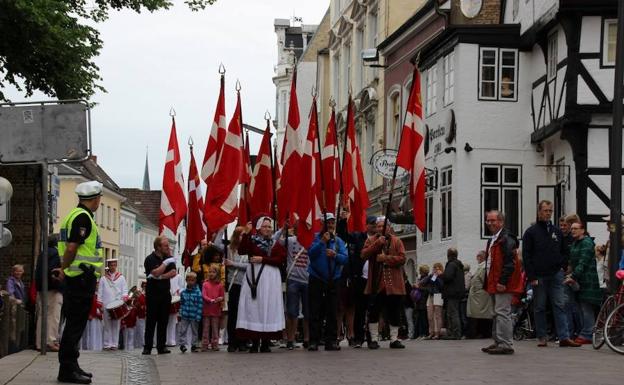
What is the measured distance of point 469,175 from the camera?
3753 centimetres

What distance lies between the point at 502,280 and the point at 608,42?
16531mm

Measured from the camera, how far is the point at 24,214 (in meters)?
23.2

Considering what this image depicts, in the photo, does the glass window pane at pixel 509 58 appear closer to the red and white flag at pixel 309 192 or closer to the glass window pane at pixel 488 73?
the glass window pane at pixel 488 73

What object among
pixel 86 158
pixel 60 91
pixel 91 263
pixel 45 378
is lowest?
pixel 45 378

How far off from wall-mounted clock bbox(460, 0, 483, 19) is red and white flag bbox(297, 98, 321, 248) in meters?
20.2

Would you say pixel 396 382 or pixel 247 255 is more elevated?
pixel 247 255

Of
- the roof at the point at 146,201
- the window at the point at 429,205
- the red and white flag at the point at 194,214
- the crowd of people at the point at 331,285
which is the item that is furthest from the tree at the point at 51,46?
the roof at the point at 146,201

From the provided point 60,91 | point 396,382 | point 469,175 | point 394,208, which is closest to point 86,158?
point 396,382

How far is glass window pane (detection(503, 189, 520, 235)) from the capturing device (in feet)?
122

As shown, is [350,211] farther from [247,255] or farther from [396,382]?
[396,382]

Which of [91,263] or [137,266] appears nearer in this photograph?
[91,263]

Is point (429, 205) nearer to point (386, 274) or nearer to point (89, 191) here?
point (386, 274)

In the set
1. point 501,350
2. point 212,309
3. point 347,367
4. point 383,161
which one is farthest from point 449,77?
point 347,367

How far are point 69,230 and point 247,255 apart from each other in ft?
21.9
